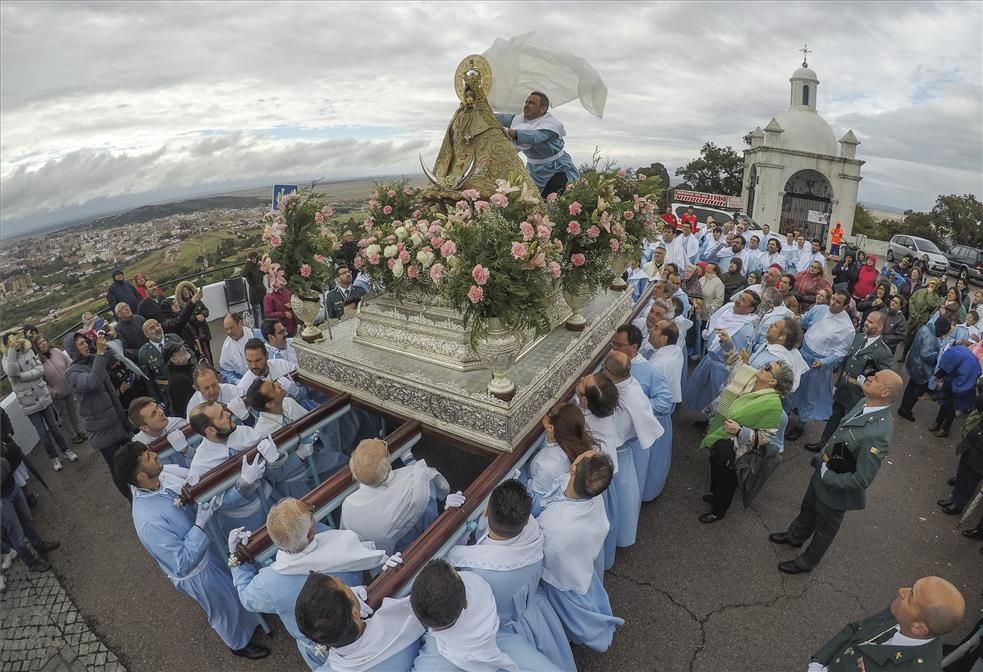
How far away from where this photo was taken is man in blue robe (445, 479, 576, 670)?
115 inches

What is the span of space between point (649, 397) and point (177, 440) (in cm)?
478

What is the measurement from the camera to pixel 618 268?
7.76 m

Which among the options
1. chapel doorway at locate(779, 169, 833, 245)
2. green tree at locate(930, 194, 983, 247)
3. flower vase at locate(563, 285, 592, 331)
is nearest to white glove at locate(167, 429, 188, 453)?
flower vase at locate(563, 285, 592, 331)

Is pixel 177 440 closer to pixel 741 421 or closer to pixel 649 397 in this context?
pixel 649 397

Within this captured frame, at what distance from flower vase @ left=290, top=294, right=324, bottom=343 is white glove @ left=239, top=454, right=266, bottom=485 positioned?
235cm

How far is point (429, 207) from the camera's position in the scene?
682 centimetres

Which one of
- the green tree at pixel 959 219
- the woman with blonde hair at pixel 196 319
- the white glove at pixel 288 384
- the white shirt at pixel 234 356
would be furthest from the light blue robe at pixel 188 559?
the green tree at pixel 959 219

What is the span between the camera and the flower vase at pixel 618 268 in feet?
24.1

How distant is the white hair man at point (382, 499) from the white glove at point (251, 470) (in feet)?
3.01

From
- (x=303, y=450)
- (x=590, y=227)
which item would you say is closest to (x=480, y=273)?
(x=590, y=227)

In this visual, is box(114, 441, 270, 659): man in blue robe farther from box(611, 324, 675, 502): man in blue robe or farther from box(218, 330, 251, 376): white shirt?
box(611, 324, 675, 502): man in blue robe

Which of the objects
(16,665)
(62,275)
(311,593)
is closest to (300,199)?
(311,593)

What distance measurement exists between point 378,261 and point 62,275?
6.65 m

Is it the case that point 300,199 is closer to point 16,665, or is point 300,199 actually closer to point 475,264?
point 475,264
